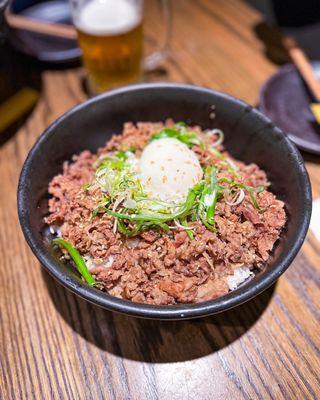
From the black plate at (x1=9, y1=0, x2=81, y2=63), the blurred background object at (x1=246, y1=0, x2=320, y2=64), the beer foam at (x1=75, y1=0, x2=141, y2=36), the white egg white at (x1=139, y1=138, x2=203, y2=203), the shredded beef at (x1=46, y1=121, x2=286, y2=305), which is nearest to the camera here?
the shredded beef at (x1=46, y1=121, x2=286, y2=305)

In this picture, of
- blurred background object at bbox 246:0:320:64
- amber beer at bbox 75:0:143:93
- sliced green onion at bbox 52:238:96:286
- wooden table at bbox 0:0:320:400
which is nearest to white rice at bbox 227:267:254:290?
wooden table at bbox 0:0:320:400

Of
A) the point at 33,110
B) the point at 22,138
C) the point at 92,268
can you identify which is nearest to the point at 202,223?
the point at 92,268

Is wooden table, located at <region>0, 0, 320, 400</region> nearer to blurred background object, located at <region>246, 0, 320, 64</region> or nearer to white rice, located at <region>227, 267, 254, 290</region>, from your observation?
white rice, located at <region>227, 267, 254, 290</region>

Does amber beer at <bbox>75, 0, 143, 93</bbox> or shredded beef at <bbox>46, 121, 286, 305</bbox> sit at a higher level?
amber beer at <bbox>75, 0, 143, 93</bbox>

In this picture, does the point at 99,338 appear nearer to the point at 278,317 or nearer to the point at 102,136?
the point at 278,317

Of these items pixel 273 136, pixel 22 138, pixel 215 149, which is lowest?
pixel 22 138

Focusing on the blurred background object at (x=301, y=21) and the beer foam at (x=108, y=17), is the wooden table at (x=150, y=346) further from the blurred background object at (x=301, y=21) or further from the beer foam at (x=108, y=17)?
the blurred background object at (x=301, y=21)

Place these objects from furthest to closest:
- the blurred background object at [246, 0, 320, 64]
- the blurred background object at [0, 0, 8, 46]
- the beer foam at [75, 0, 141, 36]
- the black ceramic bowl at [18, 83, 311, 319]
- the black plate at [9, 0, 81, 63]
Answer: the blurred background object at [246, 0, 320, 64] → the black plate at [9, 0, 81, 63] → the beer foam at [75, 0, 141, 36] → the blurred background object at [0, 0, 8, 46] → the black ceramic bowl at [18, 83, 311, 319]
